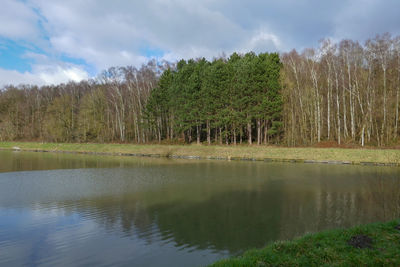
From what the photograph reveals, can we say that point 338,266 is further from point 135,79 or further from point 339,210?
point 135,79

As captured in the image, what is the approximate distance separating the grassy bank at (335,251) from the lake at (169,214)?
1.42 meters

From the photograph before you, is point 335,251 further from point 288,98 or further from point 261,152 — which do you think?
point 288,98

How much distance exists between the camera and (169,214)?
11320 mm

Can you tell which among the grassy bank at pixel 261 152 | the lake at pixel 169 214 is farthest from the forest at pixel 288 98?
the lake at pixel 169 214

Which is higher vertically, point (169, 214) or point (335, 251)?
point (335, 251)

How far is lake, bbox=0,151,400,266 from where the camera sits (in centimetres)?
778

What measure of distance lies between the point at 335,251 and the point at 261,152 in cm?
2802

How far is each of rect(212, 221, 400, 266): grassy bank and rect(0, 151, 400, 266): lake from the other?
142cm

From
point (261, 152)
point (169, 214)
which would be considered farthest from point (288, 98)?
point (169, 214)

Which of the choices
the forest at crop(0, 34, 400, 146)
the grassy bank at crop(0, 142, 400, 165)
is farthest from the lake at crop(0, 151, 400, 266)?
the forest at crop(0, 34, 400, 146)

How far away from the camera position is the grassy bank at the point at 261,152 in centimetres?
2773

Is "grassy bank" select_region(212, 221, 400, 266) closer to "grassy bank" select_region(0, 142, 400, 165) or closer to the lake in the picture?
the lake

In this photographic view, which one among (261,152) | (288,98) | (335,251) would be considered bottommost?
(335,251)

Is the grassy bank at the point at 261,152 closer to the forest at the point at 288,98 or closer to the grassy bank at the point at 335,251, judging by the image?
the forest at the point at 288,98
